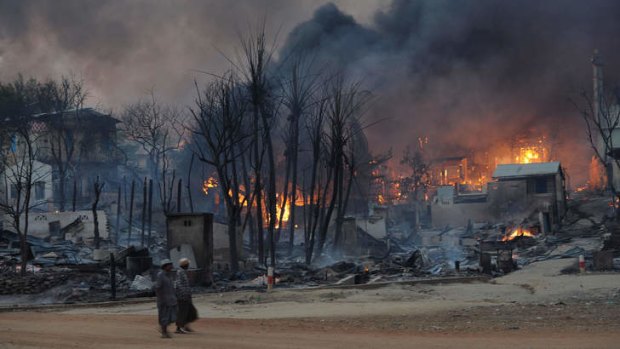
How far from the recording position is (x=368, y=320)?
12109mm

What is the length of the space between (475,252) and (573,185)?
45.0 metres

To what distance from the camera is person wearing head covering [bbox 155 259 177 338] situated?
10680 mm

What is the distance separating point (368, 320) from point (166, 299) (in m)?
3.37

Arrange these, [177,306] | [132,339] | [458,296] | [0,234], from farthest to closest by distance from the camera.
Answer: [0,234]
[458,296]
[177,306]
[132,339]

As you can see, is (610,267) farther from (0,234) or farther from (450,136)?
(450,136)

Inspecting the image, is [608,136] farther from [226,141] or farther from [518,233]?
[226,141]

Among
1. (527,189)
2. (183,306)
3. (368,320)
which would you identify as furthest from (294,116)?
(527,189)

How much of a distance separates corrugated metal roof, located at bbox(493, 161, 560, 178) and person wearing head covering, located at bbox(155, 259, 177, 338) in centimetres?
3816

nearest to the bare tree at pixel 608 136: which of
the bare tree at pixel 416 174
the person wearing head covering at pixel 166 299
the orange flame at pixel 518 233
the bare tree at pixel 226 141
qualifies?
the orange flame at pixel 518 233

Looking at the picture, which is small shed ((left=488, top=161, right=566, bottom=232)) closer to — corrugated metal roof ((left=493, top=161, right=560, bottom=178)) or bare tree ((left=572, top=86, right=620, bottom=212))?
corrugated metal roof ((left=493, top=161, right=560, bottom=178))

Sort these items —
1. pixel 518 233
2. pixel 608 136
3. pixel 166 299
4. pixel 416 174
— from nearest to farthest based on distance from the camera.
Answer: pixel 166 299
pixel 518 233
pixel 608 136
pixel 416 174

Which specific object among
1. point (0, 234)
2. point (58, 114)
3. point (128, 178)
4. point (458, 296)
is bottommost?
point (458, 296)

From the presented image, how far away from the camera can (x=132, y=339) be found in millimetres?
10297

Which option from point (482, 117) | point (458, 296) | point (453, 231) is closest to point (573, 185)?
point (482, 117)
